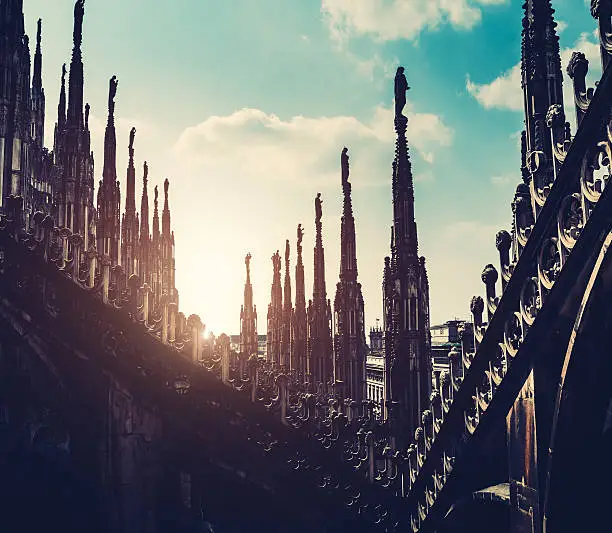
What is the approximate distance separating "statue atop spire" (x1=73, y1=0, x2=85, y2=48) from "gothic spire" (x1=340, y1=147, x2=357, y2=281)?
10489mm

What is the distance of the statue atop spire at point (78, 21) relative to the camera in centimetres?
1936

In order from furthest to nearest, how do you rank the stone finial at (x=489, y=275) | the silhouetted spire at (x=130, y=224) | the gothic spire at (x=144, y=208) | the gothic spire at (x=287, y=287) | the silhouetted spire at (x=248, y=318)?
the gothic spire at (x=144, y=208), the silhouetted spire at (x=248, y=318), the silhouetted spire at (x=130, y=224), the gothic spire at (x=287, y=287), the stone finial at (x=489, y=275)

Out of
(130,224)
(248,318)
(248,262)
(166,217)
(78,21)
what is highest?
(78,21)

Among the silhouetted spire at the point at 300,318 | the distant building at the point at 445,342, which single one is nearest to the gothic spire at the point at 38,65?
the silhouetted spire at the point at 300,318

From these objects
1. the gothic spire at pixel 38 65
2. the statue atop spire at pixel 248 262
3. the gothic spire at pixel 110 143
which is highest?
the gothic spire at pixel 38 65

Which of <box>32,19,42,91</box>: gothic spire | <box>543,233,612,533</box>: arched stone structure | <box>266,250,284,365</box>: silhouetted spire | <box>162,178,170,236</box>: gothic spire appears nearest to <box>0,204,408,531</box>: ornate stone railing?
<box>543,233,612,533</box>: arched stone structure

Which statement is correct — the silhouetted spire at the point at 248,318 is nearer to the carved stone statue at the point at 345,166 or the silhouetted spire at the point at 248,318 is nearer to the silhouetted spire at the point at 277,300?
the silhouetted spire at the point at 277,300

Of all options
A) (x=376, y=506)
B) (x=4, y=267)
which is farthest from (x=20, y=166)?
(x=376, y=506)

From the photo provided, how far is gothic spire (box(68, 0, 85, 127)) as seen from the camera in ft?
63.9

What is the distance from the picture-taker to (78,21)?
63.9ft

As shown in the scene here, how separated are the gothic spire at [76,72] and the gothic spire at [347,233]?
9.96 m

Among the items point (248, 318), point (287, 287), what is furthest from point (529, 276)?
point (248, 318)

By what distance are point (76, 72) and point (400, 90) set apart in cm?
1389

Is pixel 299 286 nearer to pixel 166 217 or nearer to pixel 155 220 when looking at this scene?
pixel 155 220
